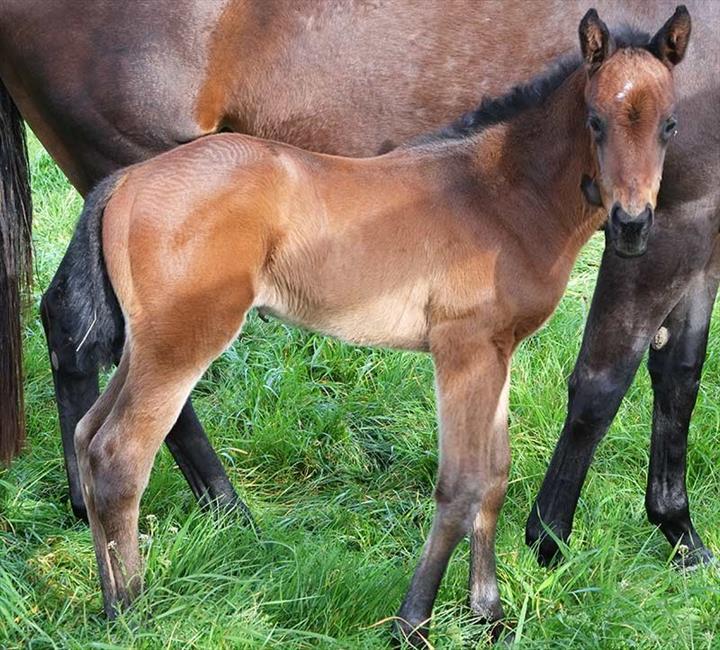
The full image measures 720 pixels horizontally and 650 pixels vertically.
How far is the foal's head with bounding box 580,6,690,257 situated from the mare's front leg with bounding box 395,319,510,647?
0.51 meters

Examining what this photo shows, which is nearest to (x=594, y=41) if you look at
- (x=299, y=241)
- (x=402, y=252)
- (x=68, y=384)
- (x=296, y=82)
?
(x=402, y=252)

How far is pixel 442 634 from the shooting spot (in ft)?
12.2

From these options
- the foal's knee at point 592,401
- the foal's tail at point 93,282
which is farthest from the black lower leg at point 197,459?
the foal's knee at point 592,401

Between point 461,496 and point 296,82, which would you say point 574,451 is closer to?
point 461,496

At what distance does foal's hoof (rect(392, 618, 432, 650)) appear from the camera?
3590 millimetres

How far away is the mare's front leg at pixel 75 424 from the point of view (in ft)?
14.6

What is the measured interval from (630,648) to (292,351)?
2333mm

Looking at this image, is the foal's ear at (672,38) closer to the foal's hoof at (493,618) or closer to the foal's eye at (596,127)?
the foal's eye at (596,127)

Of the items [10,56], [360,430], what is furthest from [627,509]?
[10,56]

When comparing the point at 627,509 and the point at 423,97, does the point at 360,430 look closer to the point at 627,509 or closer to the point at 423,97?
the point at 627,509

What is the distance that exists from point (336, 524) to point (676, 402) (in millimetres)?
1308

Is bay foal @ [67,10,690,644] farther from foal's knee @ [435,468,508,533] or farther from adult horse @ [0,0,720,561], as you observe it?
adult horse @ [0,0,720,561]

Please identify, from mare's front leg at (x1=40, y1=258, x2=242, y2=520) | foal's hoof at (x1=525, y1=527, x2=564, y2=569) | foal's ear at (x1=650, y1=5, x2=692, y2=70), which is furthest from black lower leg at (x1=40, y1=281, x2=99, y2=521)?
foal's ear at (x1=650, y1=5, x2=692, y2=70)

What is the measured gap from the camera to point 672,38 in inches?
141
